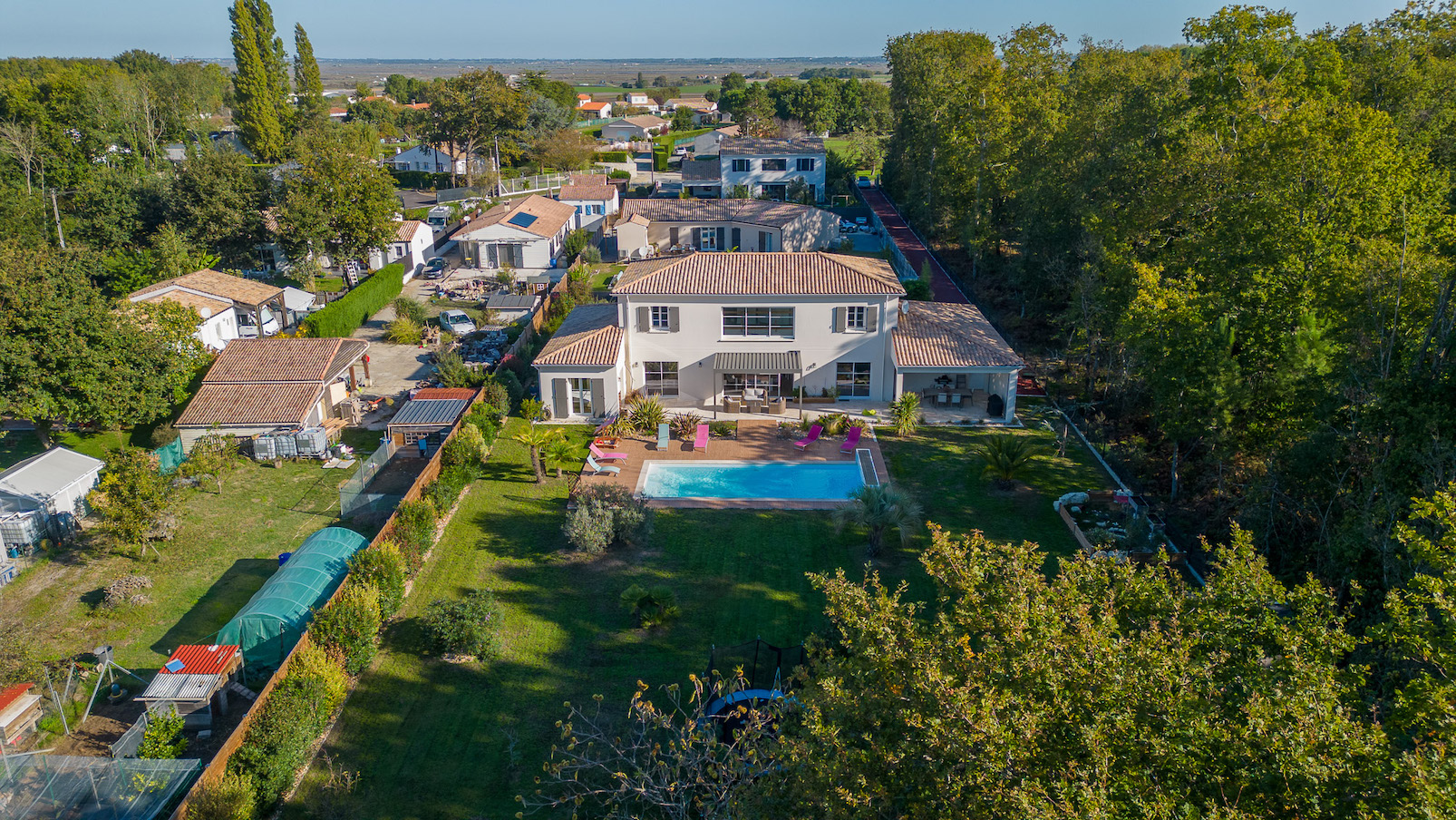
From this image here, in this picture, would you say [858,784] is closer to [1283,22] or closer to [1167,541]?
[1167,541]

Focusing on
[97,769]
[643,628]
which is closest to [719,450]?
[643,628]

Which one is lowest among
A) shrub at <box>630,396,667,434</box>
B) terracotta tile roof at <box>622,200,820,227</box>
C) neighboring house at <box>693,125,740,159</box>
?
shrub at <box>630,396,667,434</box>

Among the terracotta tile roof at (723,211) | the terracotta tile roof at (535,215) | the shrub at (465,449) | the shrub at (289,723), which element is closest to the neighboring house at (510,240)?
the terracotta tile roof at (535,215)

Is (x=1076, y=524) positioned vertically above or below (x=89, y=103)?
below

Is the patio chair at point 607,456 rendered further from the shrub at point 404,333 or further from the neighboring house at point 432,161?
the neighboring house at point 432,161

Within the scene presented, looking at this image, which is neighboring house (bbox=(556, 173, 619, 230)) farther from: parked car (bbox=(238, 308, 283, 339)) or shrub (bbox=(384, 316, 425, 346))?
parked car (bbox=(238, 308, 283, 339))

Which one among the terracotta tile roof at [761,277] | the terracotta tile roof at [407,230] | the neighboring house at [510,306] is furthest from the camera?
the terracotta tile roof at [407,230]

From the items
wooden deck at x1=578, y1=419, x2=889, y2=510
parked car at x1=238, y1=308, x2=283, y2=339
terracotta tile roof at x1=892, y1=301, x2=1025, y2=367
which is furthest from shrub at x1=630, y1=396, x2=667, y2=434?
parked car at x1=238, y1=308, x2=283, y2=339
